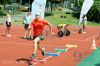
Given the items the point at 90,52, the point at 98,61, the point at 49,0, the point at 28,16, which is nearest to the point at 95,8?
the point at 49,0

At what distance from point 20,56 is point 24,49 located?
3.19m

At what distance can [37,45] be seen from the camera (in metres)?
16.2

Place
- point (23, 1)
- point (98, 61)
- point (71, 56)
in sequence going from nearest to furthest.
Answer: point (98, 61) → point (71, 56) → point (23, 1)

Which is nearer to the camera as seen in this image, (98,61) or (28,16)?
(98,61)

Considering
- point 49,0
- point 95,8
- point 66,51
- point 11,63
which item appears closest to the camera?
point 11,63

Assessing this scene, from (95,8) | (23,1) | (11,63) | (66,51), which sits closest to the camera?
(11,63)

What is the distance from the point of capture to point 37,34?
626 inches

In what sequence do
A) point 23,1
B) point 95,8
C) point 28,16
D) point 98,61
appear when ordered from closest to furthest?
1. point 98,61
2. point 28,16
3. point 95,8
4. point 23,1

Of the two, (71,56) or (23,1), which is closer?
(71,56)

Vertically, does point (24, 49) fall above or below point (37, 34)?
below

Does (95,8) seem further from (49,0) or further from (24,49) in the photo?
(24,49)

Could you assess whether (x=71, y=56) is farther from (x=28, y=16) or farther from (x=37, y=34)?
(x=28, y=16)

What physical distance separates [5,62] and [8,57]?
5.55 ft

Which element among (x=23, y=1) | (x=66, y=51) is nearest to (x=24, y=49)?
(x=66, y=51)
